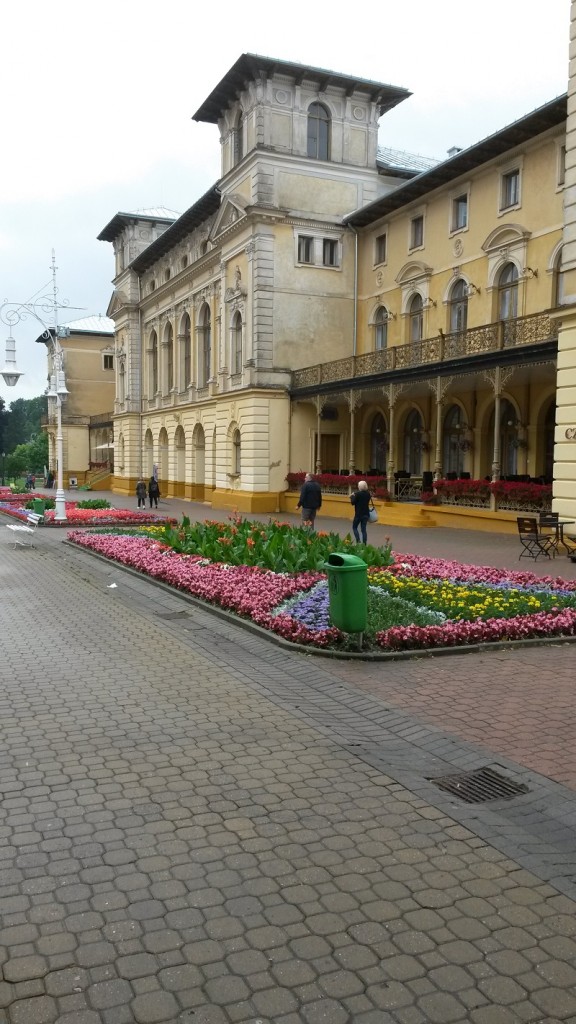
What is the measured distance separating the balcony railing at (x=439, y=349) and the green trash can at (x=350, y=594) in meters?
13.9

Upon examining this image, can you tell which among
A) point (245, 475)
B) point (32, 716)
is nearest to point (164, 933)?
point (32, 716)

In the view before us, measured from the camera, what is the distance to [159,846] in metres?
4.21

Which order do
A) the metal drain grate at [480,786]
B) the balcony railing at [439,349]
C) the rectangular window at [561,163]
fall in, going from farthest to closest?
the rectangular window at [561,163]
the balcony railing at [439,349]
the metal drain grate at [480,786]

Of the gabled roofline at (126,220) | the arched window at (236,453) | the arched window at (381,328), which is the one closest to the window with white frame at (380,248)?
the arched window at (381,328)

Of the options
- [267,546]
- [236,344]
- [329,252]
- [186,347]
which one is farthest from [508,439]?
[186,347]

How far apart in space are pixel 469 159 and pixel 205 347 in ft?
64.5

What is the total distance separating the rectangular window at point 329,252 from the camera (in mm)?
33781

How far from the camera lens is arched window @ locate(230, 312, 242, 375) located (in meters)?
35.3

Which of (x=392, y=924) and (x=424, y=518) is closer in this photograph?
(x=392, y=924)

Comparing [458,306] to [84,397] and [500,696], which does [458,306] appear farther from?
[84,397]

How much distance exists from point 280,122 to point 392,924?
109 feet

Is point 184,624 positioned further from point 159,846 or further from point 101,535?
Answer: point 101,535

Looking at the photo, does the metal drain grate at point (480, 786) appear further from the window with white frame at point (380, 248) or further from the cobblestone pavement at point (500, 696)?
the window with white frame at point (380, 248)

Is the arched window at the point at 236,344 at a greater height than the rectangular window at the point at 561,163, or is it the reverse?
the rectangular window at the point at 561,163
